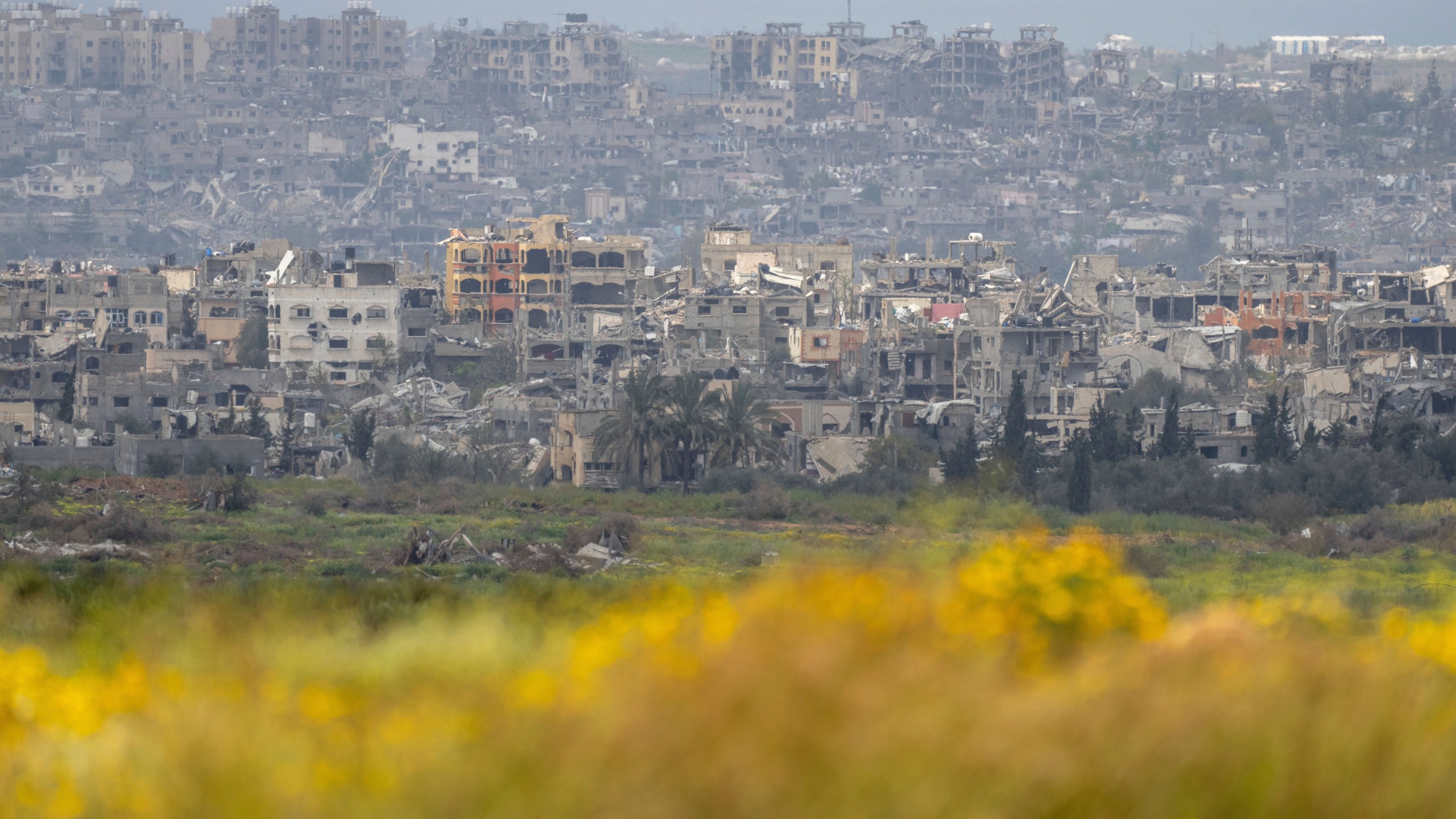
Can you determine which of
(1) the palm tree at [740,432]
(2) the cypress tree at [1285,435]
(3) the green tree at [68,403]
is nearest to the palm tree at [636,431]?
(1) the palm tree at [740,432]

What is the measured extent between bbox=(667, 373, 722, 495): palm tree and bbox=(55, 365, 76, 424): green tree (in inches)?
442

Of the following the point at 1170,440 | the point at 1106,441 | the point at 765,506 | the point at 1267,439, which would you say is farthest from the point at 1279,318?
the point at 765,506

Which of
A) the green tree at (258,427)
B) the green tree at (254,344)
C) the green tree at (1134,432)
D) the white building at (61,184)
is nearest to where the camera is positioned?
the green tree at (1134,432)

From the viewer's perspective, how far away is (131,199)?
4670 inches

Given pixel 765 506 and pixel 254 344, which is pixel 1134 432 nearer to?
pixel 765 506

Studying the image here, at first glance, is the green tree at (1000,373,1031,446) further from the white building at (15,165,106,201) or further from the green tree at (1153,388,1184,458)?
the white building at (15,165,106,201)

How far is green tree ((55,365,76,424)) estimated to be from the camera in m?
38.5

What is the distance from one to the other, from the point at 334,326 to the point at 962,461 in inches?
867

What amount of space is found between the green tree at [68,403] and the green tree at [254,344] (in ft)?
24.6

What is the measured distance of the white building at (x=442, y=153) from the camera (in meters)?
128

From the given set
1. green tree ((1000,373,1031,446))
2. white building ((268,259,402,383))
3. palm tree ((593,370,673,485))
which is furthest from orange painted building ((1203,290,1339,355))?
palm tree ((593,370,673,485))

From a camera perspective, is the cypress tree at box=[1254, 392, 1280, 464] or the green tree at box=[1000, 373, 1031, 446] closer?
the green tree at box=[1000, 373, 1031, 446]

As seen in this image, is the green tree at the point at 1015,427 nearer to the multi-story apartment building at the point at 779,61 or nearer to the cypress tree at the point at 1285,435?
the cypress tree at the point at 1285,435

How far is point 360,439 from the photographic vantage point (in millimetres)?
35812
